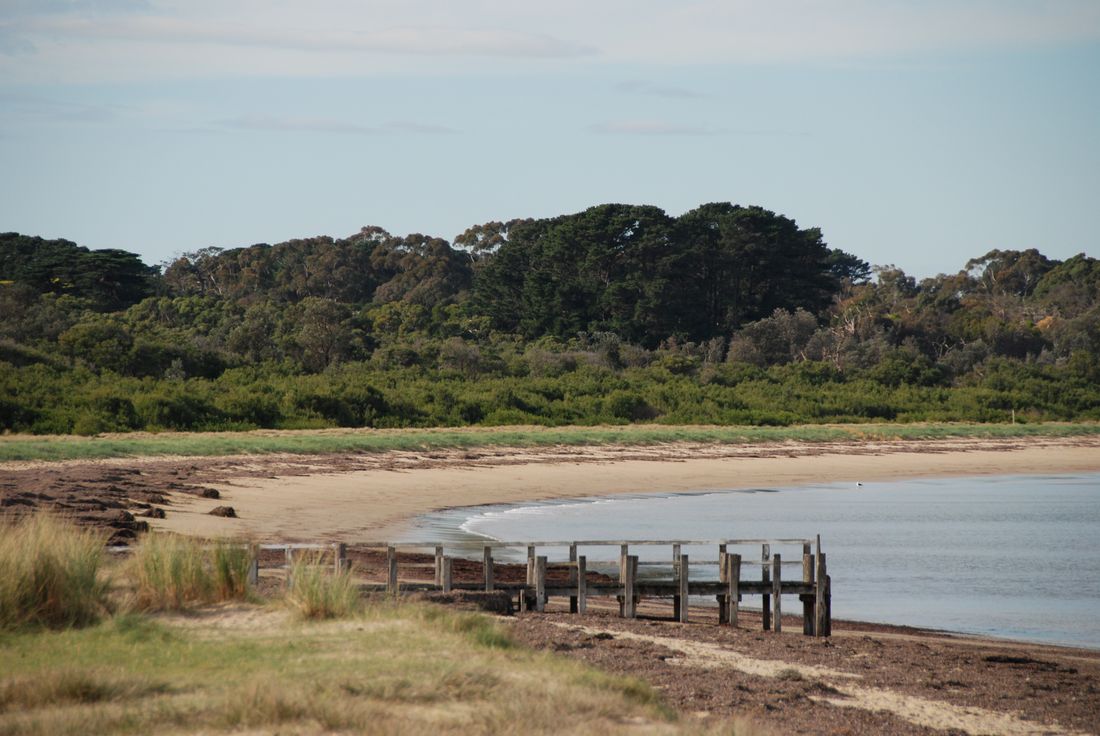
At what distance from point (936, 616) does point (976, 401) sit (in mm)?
52083

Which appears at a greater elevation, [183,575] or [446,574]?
[183,575]

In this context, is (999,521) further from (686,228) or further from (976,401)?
(686,228)

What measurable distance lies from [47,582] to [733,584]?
27.5 feet

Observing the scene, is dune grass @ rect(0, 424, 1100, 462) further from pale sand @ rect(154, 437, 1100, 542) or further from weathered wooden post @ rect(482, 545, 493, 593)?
weathered wooden post @ rect(482, 545, 493, 593)

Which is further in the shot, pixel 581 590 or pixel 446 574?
pixel 581 590

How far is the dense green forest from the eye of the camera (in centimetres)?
4947

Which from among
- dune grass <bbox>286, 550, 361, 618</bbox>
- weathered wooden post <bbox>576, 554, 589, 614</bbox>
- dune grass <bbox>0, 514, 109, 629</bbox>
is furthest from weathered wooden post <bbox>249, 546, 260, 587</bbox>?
weathered wooden post <bbox>576, 554, 589, 614</bbox>

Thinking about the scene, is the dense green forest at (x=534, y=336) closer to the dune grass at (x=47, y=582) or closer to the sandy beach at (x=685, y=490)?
the sandy beach at (x=685, y=490)

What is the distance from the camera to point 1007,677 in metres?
13.1

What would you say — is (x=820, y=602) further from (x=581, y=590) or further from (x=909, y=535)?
(x=909, y=535)

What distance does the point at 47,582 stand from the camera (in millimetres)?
11531

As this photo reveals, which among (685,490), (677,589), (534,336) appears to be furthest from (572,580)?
(534,336)

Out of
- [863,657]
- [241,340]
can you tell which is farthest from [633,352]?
[863,657]

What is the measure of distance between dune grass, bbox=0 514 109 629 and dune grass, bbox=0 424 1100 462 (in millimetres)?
20331
